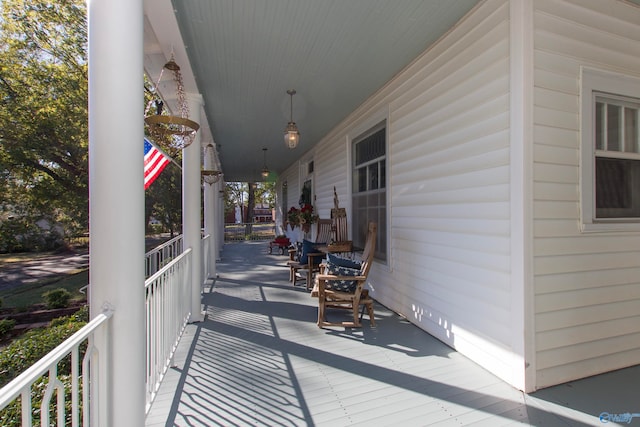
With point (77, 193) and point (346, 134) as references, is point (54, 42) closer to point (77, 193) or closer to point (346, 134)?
point (77, 193)

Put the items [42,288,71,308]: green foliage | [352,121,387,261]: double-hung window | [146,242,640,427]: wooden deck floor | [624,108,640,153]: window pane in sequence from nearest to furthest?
[146,242,640,427]: wooden deck floor
[624,108,640,153]: window pane
[352,121,387,261]: double-hung window
[42,288,71,308]: green foliage

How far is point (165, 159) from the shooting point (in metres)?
3.80

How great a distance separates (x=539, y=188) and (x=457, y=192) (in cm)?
73

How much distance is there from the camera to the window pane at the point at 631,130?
266 centimetres

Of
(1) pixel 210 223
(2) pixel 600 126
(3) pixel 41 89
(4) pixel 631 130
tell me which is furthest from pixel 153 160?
(3) pixel 41 89

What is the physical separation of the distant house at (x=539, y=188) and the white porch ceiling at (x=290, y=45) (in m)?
0.53

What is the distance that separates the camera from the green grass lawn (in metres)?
7.16

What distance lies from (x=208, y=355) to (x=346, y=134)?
165 inches

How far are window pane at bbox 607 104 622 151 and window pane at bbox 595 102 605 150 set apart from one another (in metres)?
0.07

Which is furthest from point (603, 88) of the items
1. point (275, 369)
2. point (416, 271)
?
point (275, 369)

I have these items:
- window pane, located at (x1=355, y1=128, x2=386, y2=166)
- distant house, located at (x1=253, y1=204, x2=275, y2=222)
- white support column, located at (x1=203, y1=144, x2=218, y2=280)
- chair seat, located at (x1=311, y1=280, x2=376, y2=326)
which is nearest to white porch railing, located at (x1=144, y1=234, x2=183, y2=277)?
white support column, located at (x1=203, y1=144, x2=218, y2=280)

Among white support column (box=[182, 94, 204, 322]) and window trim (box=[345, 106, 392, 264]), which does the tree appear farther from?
window trim (box=[345, 106, 392, 264])

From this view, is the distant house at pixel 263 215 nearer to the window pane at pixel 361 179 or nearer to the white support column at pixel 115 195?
the window pane at pixel 361 179

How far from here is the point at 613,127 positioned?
2598mm
